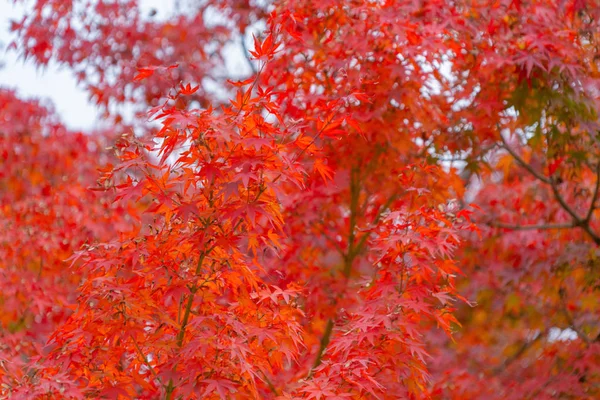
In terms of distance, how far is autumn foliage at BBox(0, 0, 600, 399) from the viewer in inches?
104

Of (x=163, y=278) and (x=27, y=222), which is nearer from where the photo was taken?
(x=163, y=278)

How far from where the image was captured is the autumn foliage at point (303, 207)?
2.63m

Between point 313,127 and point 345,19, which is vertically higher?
point 345,19

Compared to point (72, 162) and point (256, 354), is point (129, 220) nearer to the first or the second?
point (72, 162)

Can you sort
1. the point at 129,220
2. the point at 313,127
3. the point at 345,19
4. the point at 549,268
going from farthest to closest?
the point at 129,220, the point at 549,268, the point at 313,127, the point at 345,19

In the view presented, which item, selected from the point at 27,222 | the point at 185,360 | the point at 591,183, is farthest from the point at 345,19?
the point at 591,183

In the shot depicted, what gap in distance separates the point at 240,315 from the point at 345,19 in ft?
6.44

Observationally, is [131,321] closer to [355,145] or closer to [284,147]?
[284,147]

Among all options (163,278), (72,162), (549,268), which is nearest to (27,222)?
(72,162)

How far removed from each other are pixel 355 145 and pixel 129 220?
2.15 meters

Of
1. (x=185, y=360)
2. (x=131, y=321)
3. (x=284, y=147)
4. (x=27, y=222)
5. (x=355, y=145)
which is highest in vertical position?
(x=27, y=222)

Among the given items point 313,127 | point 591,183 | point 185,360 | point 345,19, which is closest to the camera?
point 185,360

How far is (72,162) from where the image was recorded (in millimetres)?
6402

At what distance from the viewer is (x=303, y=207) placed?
4340 millimetres
